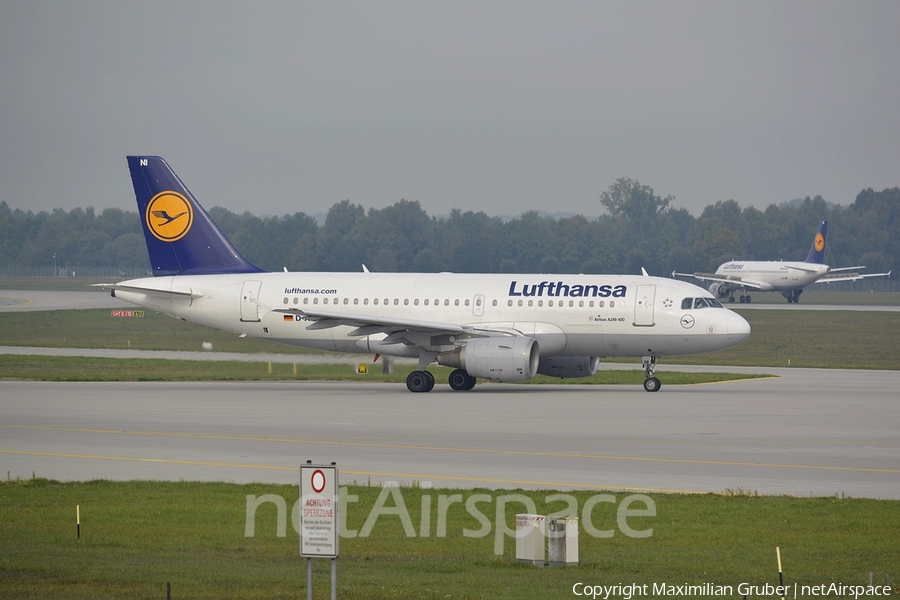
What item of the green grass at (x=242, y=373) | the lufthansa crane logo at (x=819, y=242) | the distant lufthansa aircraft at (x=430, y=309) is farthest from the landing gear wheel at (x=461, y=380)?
the lufthansa crane logo at (x=819, y=242)

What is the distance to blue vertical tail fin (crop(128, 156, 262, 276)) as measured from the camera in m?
43.8

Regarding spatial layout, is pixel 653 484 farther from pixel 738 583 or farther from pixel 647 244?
pixel 647 244

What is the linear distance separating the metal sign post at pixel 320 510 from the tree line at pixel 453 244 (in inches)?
4488

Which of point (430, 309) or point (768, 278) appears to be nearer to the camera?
point (430, 309)

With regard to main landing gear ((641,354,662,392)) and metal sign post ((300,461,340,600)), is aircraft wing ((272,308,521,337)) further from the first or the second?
metal sign post ((300,461,340,600))

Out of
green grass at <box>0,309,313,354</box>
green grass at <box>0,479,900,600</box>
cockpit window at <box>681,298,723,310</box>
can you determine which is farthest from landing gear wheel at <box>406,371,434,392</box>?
green grass at <box>0,479,900,600</box>

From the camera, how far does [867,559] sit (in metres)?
14.7

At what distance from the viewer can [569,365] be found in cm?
4134

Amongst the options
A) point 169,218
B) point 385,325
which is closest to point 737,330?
point 385,325

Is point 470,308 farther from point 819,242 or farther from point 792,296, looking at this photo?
point 819,242

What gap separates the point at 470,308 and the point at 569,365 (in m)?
3.98

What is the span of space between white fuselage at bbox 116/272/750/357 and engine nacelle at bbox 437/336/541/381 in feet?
5.12

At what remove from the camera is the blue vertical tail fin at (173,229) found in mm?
43750

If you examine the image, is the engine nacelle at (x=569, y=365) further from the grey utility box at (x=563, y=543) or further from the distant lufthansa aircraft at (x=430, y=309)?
the grey utility box at (x=563, y=543)
